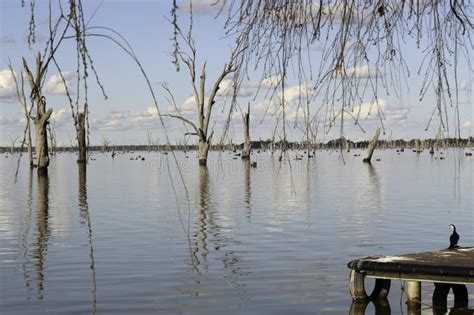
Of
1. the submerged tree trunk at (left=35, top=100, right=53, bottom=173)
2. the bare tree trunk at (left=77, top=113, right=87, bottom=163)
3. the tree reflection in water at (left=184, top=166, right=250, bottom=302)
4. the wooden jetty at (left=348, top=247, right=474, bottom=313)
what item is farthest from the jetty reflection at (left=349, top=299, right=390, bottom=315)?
the submerged tree trunk at (left=35, top=100, right=53, bottom=173)

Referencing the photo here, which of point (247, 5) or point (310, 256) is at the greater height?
point (247, 5)

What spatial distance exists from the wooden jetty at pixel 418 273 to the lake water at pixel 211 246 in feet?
0.85

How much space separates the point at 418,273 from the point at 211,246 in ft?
24.5

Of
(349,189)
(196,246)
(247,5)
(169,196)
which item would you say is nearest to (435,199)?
(349,189)

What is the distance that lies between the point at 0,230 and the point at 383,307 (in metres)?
12.4

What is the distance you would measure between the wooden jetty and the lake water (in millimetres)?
258

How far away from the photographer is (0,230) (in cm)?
1956

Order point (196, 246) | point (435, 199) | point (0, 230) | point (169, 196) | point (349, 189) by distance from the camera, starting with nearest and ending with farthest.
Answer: point (196, 246)
point (0, 230)
point (435, 199)
point (169, 196)
point (349, 189)

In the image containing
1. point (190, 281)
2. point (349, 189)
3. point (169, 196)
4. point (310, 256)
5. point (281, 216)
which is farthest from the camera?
point (349, 189)

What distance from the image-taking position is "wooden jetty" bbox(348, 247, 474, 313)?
8.97m

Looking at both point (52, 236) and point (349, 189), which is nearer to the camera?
point (52, 236)

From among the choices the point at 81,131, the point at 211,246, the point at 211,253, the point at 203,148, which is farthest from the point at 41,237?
the point at 203,148

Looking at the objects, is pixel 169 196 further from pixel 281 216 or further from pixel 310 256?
pixel 310 256

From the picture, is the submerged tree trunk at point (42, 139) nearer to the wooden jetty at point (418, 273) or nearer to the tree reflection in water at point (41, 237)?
the tree reflection in water at point (41, 237)
